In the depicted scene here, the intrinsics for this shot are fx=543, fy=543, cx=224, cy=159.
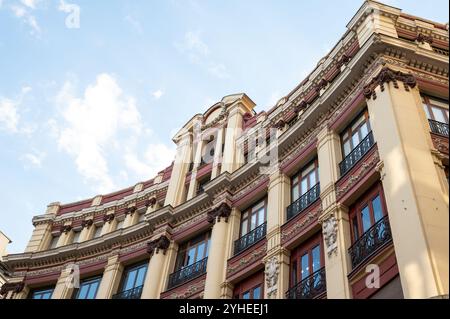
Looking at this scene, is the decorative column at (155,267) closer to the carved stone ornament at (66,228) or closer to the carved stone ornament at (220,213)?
the carved stone ornament at (220,213)

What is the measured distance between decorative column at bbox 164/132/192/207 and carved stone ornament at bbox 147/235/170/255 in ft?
7.93

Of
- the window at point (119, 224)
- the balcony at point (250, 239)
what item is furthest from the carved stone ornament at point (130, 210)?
the balcony at point (250, 239)

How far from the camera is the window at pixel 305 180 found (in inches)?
886

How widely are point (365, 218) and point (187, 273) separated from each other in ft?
32.7

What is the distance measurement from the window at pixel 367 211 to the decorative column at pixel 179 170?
41.8 feet

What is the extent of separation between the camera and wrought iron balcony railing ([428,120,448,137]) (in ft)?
61.3

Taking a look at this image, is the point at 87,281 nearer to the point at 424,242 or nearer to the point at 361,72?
the point at 361,72

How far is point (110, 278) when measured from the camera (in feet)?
92.1

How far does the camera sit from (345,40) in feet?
80.8

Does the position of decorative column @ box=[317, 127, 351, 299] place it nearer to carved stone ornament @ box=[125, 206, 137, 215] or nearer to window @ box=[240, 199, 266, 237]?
window @ box=[240, 199, 266, 237]

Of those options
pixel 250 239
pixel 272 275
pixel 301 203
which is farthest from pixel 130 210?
pixel 272 275

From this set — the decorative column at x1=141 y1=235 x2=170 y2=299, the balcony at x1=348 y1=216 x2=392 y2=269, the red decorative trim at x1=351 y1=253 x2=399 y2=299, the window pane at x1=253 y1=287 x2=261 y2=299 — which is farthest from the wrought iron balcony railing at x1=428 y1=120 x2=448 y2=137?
the decorative column at x1=141 y1=235 x2=170 y2=299

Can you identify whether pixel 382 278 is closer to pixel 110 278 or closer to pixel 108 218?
pixel 110 278
